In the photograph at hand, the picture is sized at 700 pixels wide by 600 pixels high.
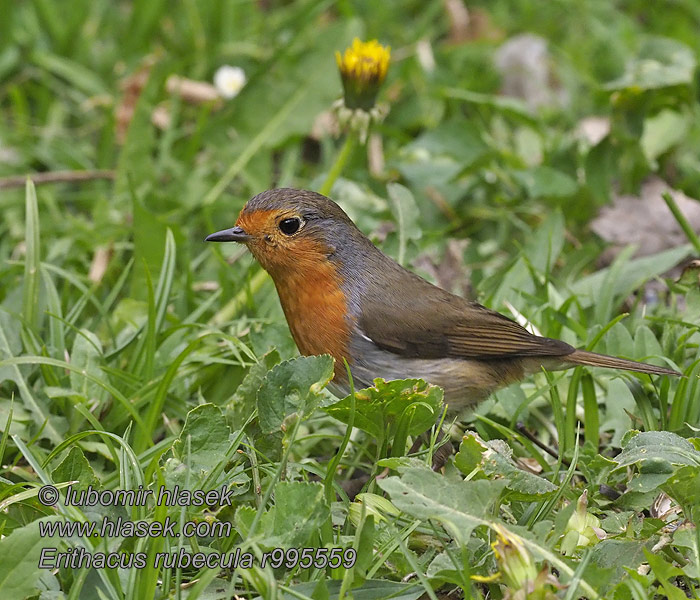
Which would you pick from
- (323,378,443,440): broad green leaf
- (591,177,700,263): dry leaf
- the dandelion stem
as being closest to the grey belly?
(323,378,443,440): broad green leaf

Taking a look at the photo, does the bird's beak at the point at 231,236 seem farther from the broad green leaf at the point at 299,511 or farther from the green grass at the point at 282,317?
the broad green leaf at the point at 299,511

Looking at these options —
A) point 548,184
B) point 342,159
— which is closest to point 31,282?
point 342,159

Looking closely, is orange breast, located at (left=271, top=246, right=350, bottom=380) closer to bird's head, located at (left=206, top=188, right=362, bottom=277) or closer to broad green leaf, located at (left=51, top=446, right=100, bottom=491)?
bird's head, located at (left=206, top=188, right=362, bottom=277)

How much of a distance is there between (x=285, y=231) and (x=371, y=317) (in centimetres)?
48

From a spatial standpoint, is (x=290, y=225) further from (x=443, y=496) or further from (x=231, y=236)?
(x=443, y=496)

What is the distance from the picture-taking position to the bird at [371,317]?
361cm

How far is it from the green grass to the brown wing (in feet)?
0.82

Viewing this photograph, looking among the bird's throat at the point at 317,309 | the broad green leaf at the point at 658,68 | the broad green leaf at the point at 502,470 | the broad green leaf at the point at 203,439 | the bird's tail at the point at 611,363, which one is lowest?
the broad green leaf at the point at 502,470

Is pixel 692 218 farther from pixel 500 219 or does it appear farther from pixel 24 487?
pixel 24 487

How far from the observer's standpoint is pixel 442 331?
3.72 metres

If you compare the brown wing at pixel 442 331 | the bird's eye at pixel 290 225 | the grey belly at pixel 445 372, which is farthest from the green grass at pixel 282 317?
the bird's eye at pixel 290 225

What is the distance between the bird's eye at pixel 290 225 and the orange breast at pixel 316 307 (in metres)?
0.11

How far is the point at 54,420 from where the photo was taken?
11.4 feet

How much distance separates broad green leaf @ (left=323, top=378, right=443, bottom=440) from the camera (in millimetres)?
3045
